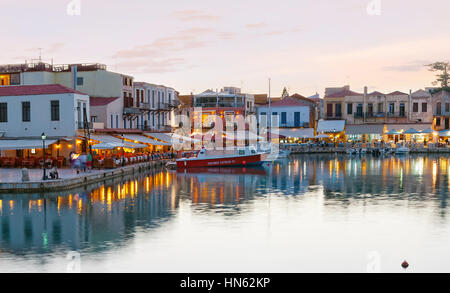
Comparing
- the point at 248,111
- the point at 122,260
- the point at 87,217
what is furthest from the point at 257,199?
the point at 248,111

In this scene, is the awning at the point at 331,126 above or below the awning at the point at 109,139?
above

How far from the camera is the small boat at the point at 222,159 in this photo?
50.4 metres

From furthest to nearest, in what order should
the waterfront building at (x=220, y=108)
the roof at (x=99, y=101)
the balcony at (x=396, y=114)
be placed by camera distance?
the waterfront building at (x=220, y=108)
the balcony at (x=396, y=114)
the roof at (x=99, y=101)

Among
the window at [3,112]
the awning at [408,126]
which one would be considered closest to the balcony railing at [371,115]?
the awning at [408,126]

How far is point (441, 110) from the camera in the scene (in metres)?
78.2

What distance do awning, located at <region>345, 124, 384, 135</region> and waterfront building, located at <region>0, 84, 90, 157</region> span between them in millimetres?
46910

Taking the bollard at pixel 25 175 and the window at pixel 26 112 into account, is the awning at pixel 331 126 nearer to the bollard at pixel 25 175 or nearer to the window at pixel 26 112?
the window at pixel 26 112

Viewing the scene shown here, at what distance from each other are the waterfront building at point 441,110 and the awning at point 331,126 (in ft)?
48.5

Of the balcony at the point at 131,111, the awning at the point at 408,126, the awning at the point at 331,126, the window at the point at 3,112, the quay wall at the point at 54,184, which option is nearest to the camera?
the quay wall at the point at 54,184

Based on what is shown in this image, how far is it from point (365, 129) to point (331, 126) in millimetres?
5209

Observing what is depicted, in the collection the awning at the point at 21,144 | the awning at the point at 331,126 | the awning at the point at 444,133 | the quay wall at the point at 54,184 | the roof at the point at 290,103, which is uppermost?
the roof at the point at 290,103

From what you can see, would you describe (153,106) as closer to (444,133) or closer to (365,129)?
(365,129)

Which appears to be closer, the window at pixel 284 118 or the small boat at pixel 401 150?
the small boat at pixel 401 150

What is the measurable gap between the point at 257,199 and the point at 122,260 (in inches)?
546
